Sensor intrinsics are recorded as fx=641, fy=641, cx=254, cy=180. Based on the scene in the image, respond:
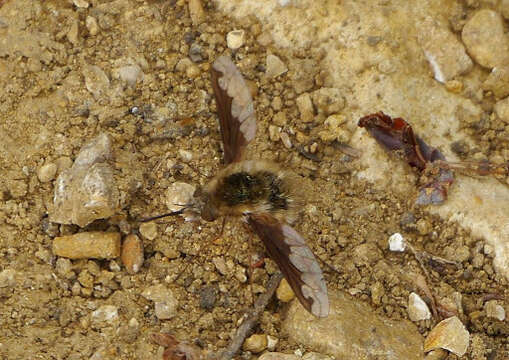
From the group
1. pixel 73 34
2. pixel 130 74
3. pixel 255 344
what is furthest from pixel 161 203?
pixel 73 34

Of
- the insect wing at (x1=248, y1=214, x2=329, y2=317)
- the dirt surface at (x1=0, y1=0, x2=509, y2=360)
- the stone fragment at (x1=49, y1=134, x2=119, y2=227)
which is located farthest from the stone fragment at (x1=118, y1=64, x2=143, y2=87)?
the insect wing at (x1=248, y1=214, x2=329, y2=317)

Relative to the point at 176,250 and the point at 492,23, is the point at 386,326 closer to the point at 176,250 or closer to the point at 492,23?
the point at 176,250

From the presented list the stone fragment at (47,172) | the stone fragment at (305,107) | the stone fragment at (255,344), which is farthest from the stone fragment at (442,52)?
the stone fragment at (47,172)

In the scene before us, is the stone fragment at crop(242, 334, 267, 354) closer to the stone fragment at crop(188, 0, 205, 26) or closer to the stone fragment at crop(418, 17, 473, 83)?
the stone fragment at crop(418, 17, 473, 83)

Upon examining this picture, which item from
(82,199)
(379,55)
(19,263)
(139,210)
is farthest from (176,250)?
(379,55)

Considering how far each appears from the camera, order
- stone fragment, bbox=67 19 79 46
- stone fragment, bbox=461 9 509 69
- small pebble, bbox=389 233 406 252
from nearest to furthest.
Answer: small pebble, bbox=389 233 406 252 → stone fragment, bbox=461 9 509 69 → stone fragment, bbox=67 19 79 46
